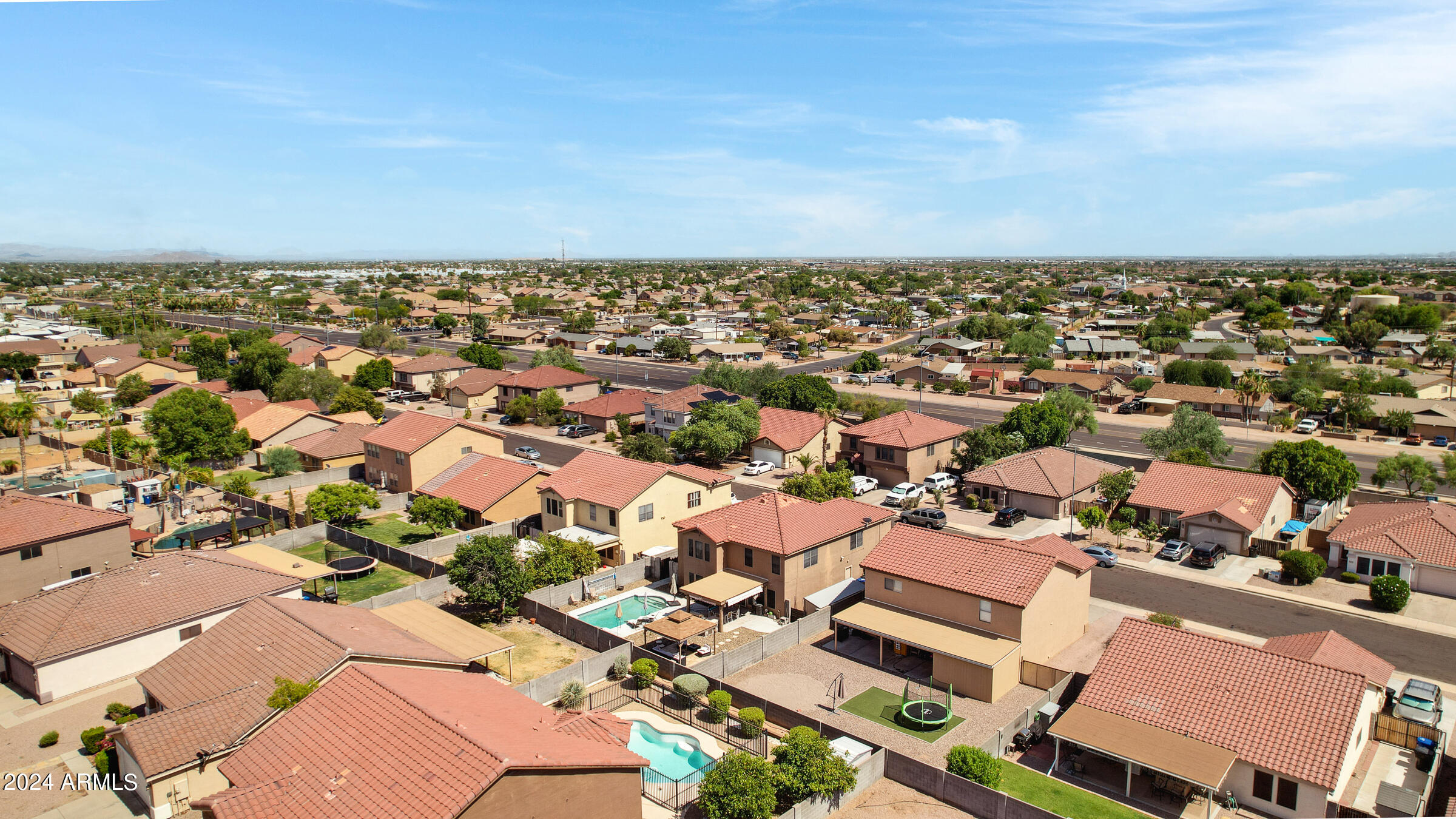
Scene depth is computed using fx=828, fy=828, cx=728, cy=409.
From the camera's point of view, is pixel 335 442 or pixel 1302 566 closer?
pixel 1302 566

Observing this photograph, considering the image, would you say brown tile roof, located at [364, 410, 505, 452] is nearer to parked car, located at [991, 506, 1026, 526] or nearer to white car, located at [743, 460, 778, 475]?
white car, located at [743, 460, 778, 475]

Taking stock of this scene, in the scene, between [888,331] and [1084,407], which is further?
[888,331]

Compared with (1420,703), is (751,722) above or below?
below

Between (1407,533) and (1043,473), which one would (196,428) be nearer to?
(1043,473)

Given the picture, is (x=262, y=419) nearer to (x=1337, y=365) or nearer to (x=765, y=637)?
(x=765, y=637)

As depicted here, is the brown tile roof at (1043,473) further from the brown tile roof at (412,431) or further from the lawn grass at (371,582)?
the lawn grass at (371,582)

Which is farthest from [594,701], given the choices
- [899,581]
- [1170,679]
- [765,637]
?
[1170,679]

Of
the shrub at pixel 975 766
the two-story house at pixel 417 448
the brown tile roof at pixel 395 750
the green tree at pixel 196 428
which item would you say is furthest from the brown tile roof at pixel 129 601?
the green tree at pixel 196 428

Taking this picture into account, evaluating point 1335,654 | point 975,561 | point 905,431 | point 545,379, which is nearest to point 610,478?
point 975,561
